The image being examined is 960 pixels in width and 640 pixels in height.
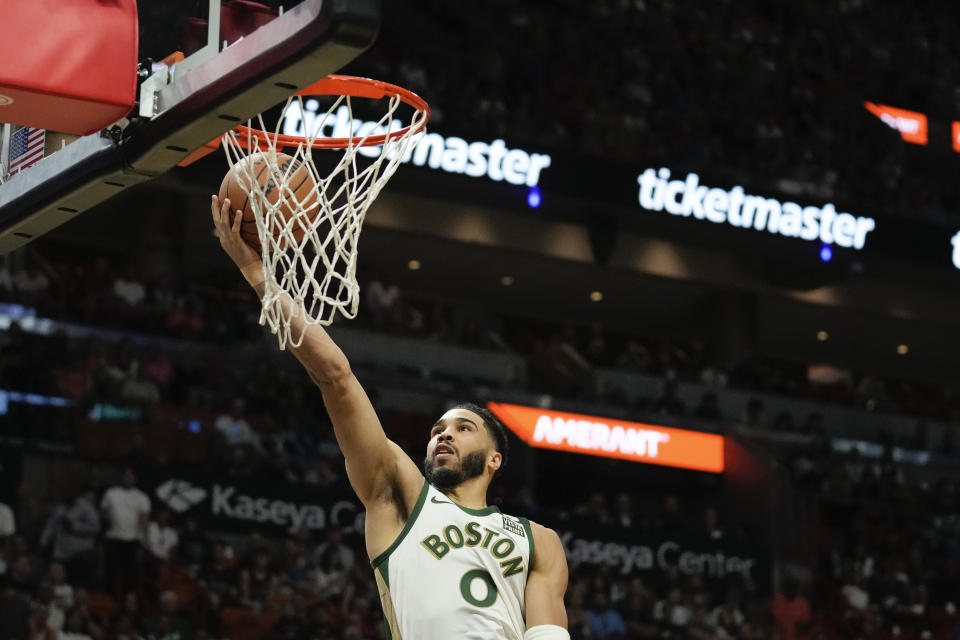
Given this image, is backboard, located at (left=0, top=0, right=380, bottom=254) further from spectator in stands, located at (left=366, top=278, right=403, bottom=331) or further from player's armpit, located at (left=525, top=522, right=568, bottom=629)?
spectator in stands, located at (left=366, top=278, right=403, bottom=331)

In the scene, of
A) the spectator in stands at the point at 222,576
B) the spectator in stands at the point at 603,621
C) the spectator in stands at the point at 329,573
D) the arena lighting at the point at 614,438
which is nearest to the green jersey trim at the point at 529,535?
the spectator in stands at the point at 222,576

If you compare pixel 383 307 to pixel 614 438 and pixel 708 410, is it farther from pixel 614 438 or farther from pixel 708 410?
pixel 708 410

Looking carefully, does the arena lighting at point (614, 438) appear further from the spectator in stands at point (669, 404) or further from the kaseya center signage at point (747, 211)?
the kaseya center signage at point (747, 211)

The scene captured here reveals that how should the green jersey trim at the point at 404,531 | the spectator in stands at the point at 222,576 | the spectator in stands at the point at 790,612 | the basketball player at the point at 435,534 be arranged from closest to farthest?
the basketball player at the point at 435,534, the green jersey trim at the point at 404,531, the spectator in stands at the point at 222,576, the spectator in stands at the point at 790,612

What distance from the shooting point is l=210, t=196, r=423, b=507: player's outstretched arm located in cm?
450

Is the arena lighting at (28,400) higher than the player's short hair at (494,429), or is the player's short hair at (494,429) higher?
the arena lighting at (28,400)

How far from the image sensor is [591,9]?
2123 cm

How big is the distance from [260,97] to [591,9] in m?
17.8

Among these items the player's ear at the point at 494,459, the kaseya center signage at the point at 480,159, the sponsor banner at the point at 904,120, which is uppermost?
the sponsor banner at the point at 904,120

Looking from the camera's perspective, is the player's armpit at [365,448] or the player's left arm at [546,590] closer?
the player's armpit at [365,448]

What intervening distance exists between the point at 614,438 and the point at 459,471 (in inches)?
531

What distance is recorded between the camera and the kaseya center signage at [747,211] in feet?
62.2

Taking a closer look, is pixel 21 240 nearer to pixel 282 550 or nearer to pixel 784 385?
pixel 282 550

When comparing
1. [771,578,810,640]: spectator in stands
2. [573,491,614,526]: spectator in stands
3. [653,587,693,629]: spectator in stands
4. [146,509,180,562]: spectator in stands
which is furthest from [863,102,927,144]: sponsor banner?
[146,509,180,562]: spectator in stands
